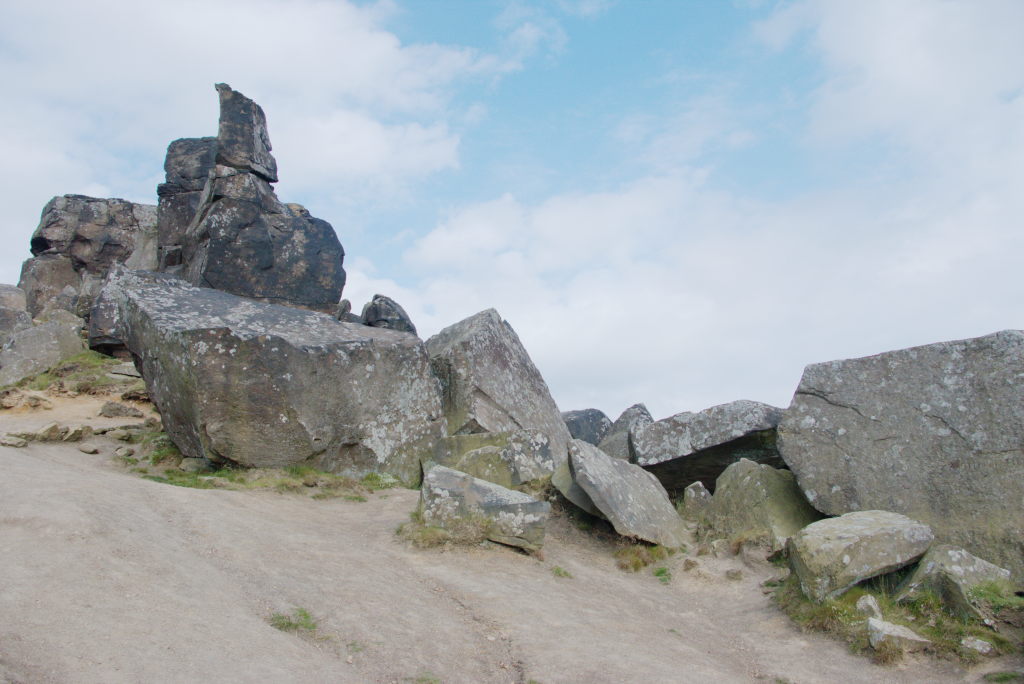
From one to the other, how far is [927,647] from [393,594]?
189 inches

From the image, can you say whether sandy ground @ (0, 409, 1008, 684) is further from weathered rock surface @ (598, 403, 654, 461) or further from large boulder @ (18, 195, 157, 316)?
large boulder @ (18, 195, 157, 316)

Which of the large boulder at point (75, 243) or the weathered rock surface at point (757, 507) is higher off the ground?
the large boulder at point (75, 243)

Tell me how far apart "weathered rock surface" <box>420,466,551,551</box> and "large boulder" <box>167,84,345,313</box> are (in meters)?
14.7

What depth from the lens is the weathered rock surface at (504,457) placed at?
11617 millimetres

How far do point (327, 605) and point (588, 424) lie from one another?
15.3 m

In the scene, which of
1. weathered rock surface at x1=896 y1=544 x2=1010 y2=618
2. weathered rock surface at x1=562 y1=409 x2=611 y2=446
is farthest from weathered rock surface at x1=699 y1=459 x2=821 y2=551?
weathered rock surface at x1=562 y1=409 x2=611 y2=446

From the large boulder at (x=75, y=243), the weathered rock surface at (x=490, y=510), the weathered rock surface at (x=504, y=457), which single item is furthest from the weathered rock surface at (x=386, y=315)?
the large boulder at (x=75, y=243)

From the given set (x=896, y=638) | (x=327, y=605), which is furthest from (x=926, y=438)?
(x=327, y=605)

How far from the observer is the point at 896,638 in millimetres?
7371

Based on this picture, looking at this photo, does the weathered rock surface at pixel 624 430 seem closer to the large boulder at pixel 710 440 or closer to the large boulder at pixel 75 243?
the large boulder at pixel 710 440

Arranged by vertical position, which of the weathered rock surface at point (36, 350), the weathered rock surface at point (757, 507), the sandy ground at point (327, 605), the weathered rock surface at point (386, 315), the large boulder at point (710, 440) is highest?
the weathered rock surface at point (386, 315)

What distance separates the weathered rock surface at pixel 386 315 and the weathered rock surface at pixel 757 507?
13.0 m

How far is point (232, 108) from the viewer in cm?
2397

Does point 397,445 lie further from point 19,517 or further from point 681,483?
point 19,517
